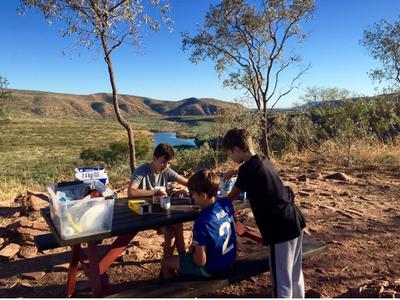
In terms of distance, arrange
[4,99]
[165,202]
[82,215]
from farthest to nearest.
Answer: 1. [4,99]
2. [165,202]
3. [82,215]

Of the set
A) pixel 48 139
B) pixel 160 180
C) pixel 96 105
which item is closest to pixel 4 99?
pixel 160 180

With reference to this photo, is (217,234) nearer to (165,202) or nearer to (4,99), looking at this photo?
(165,202)

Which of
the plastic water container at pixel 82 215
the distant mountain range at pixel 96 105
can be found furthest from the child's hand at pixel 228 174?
the distant mountain range at pixel 96 105

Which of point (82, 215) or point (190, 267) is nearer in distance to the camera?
point (82, 215)

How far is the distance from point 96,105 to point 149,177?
152465mm

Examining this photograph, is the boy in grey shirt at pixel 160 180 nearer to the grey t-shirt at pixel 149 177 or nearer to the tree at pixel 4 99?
the grey t-shirt at pixel 149 177

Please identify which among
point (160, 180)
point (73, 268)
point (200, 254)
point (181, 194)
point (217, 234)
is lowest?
point (73, 268)

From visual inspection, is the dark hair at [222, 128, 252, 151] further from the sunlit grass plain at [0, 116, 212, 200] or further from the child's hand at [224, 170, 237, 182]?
the sunlit grass plain at [0, 116, 212, 200]

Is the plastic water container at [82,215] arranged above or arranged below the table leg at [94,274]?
above

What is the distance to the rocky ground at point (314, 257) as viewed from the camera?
3400 mm

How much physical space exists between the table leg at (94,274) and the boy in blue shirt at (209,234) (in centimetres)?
58

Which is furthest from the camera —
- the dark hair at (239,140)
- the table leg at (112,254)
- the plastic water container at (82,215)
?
the table leg at (112,254)

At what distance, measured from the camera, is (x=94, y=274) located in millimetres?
2891

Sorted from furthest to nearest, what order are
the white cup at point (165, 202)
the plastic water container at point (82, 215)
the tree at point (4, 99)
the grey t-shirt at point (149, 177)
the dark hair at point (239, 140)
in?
the tree at point (4, 99) → the grey t-shirt at point (149, 177) → the white cup at point (165, 202) → the dark hair at point (239, 140) → the plastic water container at point (82, 215)
